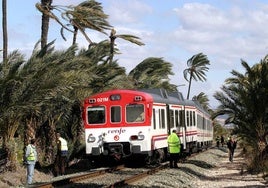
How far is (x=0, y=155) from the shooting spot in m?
18.5

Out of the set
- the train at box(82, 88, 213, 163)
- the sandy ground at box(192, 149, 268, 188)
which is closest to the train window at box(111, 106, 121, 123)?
the train at box(82, 88, 213, 163)

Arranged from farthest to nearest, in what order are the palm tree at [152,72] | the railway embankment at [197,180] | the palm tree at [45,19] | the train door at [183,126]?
the palm tree at [152,72] < the palm tree at [45,19] < the train door at [183,126] < the railway embankment at [197,180]

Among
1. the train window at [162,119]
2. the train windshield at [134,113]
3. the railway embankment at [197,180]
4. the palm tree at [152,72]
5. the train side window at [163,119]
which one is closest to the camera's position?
the railway embankment at [197,180]

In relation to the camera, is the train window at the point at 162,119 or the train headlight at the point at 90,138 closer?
the train headlight at the point at 90,138

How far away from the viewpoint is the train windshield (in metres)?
19.8

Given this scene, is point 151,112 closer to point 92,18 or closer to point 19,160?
point 19,160

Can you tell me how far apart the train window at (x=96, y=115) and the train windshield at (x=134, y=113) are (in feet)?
3.17

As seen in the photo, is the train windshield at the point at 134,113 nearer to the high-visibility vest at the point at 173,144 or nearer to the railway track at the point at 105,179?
the high-visibility vest at the point at 173,144

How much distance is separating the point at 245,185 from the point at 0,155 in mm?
8268

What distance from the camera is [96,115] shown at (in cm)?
2041

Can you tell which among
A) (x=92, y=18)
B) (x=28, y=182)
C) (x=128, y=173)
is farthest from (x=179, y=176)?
(x=92, y=18)

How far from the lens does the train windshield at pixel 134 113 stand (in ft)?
65.0

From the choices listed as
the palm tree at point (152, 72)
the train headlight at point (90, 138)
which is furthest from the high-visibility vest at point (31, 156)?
the palm tree at point (152, 72)

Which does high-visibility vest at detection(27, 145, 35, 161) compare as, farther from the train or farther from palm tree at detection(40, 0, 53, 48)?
palm tree at detection(40, 0, 53, 48)
